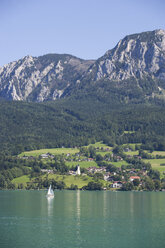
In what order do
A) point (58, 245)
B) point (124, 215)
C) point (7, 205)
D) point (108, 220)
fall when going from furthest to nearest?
point (7, 205)
point (124, 215)
point (108, 220)
point (58, 245)

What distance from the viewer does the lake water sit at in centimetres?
8956


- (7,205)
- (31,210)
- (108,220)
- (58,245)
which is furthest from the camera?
(7,205)

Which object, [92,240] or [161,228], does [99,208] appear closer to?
[161,228]

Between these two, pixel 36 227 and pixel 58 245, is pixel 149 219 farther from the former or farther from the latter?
pixel 58 245

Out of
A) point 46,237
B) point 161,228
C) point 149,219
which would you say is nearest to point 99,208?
point 149,219

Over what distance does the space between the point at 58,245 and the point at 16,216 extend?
36.2 meters

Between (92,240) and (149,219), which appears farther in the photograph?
(149,219)

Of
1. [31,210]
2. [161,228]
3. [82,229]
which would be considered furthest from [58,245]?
[31,210]

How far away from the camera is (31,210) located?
134 m

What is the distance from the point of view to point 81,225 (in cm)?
10694

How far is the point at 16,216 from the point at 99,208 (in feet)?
91.8

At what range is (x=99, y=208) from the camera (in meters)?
140

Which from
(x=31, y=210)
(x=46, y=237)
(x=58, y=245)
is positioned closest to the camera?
(x=58, y=245)

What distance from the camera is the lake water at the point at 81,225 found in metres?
89.6
